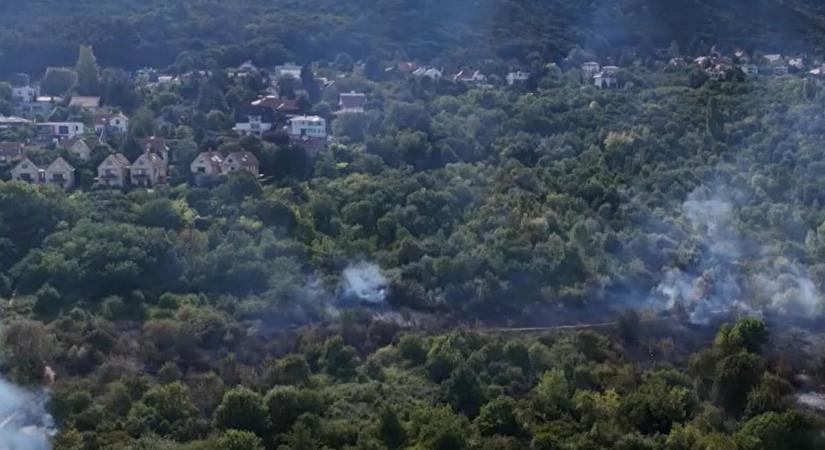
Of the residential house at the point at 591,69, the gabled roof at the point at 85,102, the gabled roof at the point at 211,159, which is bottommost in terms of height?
the residential house at the point at 591,69

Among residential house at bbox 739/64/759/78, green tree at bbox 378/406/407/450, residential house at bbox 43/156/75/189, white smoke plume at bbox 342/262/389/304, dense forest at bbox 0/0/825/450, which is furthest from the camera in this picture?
residential house at bbox 739/64/759/78

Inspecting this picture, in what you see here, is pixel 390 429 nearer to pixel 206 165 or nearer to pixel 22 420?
pixel 22 420

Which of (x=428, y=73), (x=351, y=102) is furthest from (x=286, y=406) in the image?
(x=428, y=73)

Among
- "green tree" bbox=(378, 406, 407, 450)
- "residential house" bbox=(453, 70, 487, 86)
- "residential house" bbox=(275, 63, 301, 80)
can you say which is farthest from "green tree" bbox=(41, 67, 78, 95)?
"green tree" bbox=(378, 406, 407, 450)

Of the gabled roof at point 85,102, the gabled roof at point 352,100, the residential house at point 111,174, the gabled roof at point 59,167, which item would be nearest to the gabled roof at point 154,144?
the residential house at point 111,174

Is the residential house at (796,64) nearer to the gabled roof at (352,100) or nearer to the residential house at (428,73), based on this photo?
the residential house at (428,73)

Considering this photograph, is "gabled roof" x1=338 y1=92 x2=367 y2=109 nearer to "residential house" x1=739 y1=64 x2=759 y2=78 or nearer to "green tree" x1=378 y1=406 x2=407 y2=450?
"residential house" x1=739 y1=64 x2=759 y2=78
